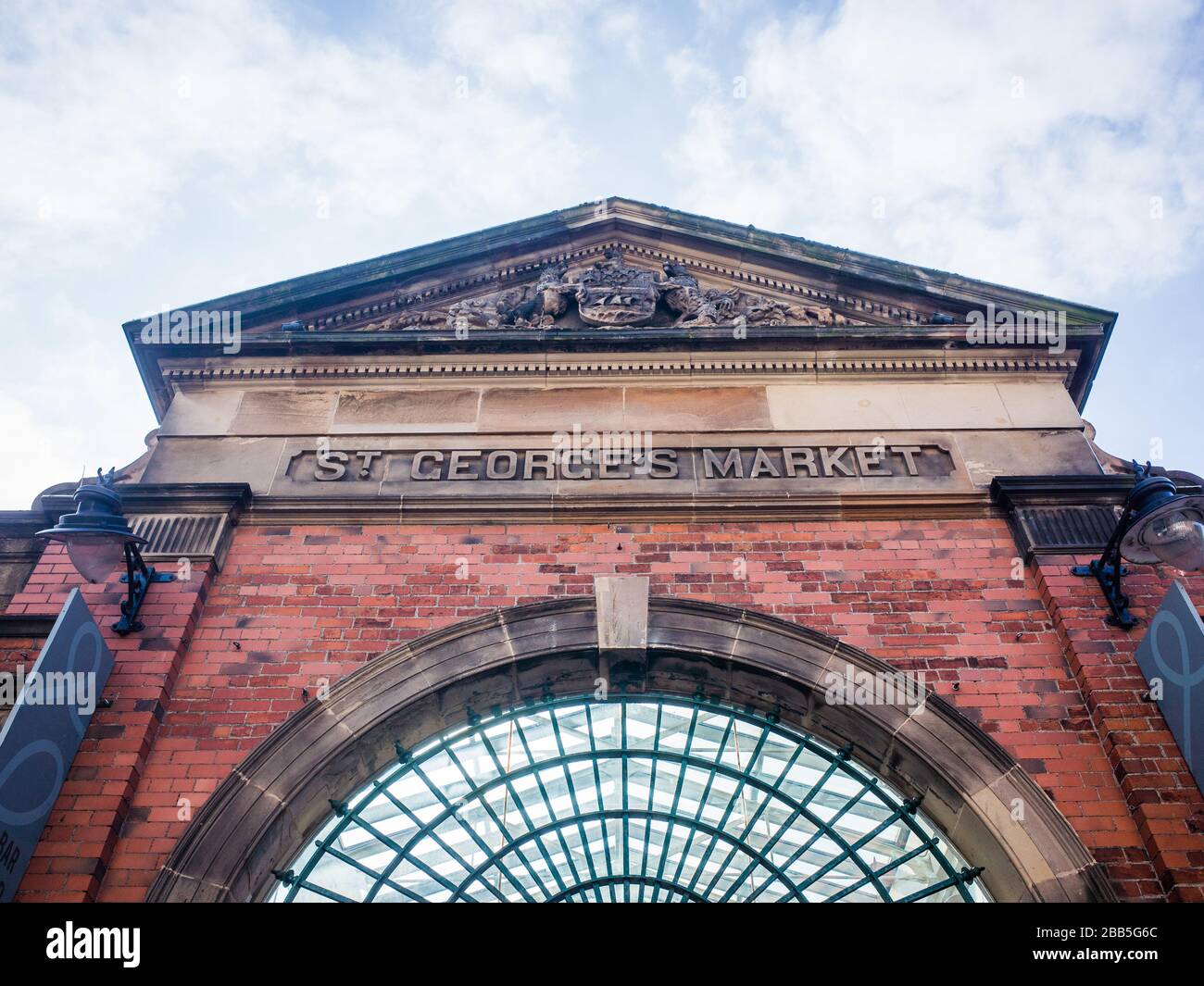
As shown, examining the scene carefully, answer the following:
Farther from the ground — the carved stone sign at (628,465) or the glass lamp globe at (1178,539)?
the carved stone sign at (628,465)

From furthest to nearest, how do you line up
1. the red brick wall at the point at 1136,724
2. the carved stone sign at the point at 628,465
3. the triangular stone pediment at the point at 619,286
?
the triangular stone pediment at the point at 619,286 → the carved stone sign at the point at 628,465 → the red brick wall at the point at 1136,724

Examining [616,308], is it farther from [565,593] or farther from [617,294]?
[565,593]

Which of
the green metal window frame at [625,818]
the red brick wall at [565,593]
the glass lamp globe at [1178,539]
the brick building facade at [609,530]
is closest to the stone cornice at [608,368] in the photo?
the brick building facade at [609,530]

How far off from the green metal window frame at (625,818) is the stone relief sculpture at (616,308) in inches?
146

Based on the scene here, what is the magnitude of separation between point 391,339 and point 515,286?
62.5 inches

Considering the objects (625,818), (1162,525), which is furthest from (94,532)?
(1162,525)

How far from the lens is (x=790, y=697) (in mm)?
5848

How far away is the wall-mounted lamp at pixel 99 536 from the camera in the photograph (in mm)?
5355

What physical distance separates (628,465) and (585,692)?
1.87 meters

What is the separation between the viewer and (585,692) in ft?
20.1

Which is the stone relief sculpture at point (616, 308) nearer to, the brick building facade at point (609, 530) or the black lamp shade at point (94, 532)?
the brick building facade at point (609, 530)

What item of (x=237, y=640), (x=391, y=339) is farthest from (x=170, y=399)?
(x=237, y=640)
